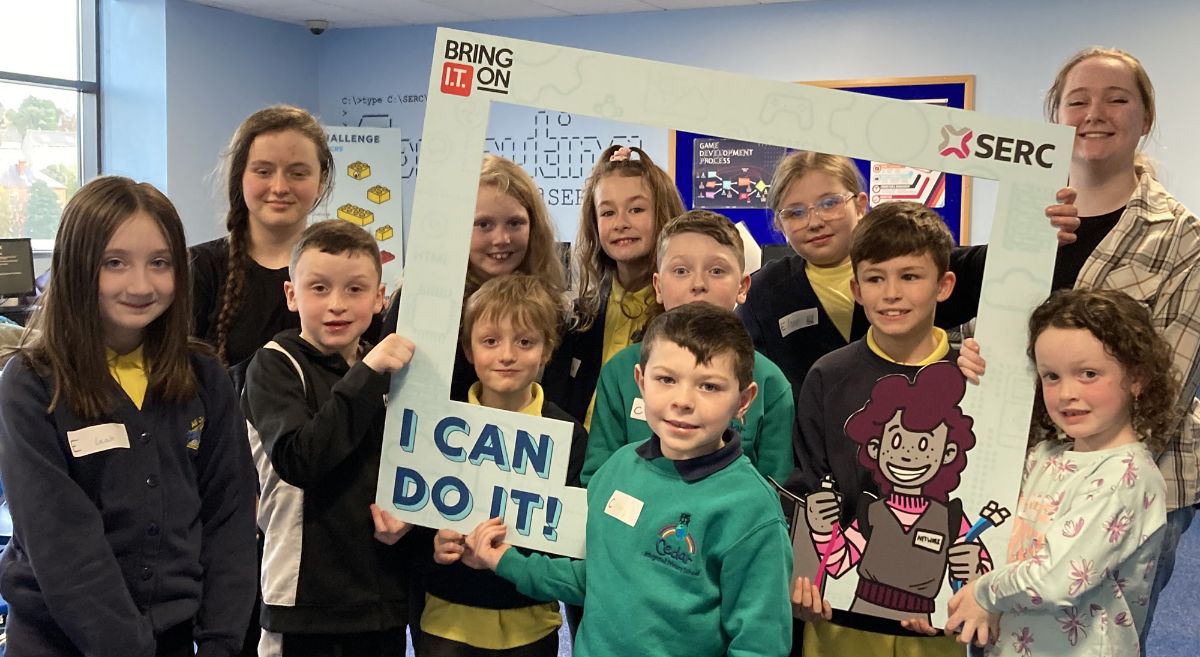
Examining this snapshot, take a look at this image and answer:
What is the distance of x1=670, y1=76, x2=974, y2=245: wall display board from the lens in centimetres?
610

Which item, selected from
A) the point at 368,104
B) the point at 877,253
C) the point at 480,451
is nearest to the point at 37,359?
the point at 480,451

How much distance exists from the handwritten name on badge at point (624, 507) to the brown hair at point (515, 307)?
0.43m

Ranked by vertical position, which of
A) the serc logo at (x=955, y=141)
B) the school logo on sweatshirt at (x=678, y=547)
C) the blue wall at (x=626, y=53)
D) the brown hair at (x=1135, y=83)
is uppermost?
the blue wall at (x=626, y=53)

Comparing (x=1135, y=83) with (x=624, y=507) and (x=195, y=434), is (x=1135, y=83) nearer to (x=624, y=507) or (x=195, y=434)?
(x=624, y=507)

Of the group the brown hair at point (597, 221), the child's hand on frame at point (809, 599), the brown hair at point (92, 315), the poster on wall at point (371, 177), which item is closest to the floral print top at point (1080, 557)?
the child's hand on frame at point (809, 599)

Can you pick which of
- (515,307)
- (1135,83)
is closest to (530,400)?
(515,307)

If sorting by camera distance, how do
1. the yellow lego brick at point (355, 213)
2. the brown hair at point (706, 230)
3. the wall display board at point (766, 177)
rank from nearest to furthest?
the brown hair at point (706, 230) < the wall display board at point (766, 177) < the yellow lego brick at point (355, 213)

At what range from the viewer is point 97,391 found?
1.88 m

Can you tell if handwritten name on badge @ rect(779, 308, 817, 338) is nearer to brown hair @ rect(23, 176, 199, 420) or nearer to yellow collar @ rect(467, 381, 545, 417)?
yellow collar @ rect(467, 381, 545, 417)

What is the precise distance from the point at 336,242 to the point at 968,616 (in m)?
1.51

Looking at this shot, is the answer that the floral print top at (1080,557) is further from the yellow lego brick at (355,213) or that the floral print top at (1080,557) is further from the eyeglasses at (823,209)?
the yellow lego brick at (355,213)

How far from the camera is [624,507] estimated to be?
1.94 meters

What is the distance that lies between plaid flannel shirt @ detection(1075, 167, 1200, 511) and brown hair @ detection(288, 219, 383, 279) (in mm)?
1599

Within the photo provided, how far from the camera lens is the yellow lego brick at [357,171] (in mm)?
8930
